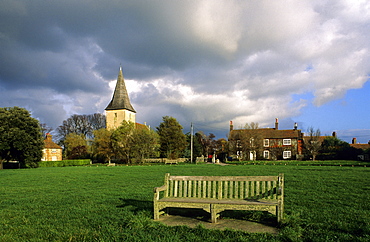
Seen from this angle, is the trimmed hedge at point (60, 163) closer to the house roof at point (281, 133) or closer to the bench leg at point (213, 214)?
the house roof at point (281, 133)

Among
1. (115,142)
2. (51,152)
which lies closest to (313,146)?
(115,142)

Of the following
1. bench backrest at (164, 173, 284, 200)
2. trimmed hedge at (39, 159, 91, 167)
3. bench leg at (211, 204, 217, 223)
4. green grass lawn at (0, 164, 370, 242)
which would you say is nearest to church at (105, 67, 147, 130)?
trimmed hedge at (39, 159, 91, 167)

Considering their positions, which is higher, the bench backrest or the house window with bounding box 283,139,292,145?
the house window with bounding box 283,139,292,145

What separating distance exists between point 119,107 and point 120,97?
296 cm

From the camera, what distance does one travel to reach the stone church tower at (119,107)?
71.3 m

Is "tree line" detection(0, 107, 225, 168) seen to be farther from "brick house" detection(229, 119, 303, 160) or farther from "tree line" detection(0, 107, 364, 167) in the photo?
"brick house" detection(229, 119, 303, 160)

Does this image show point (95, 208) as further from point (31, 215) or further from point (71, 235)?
point (71, 235)

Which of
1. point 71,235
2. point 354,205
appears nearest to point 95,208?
point 71,235

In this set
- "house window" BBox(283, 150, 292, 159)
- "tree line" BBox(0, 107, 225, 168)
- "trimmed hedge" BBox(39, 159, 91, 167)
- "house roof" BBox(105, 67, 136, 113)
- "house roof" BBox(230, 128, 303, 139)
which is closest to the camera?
"tree line" BBox(0, 107, 225, 168)

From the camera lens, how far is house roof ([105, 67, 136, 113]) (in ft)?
236

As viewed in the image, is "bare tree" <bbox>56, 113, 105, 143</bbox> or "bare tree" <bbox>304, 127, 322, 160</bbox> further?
"bare tree" <bbox>56, 113, 105, 143</bbox>

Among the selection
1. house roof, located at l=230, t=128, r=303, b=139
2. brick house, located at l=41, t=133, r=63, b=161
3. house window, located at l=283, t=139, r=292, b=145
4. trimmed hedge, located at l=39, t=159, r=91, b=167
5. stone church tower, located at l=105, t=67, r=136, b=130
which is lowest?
trimmed hedge, located at l=39, t=159, r=91, b=167

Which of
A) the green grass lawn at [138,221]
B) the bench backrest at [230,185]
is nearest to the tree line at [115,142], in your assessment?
the green grass lawn at [138,221]

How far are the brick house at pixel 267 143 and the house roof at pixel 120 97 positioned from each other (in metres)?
29.2
